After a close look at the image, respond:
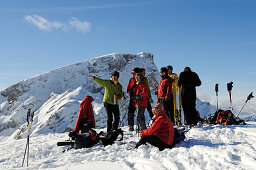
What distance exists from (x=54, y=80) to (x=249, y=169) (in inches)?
6755

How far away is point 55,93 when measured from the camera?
5979 inches

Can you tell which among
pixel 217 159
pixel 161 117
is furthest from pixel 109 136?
pixel 217 159

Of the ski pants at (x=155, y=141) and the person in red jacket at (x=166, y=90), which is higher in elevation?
the person in red jacket at (x=166, y=90)

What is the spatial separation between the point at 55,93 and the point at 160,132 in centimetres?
15625

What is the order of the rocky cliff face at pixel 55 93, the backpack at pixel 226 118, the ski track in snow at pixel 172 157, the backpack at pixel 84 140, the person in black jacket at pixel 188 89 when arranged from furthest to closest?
the rocky cliff face at pixel 55 93
the backpack at pixel 226 118
the person in black jacket at pixel 188 89
the backpack at pixel 84 140
the ski track in snow at pixel 172 157

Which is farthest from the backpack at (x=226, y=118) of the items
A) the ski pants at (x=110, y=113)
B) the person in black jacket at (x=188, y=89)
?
the ski pants at (x=110, y=113)

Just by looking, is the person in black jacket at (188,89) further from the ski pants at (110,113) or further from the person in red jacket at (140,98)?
the ski pants at (110,113)

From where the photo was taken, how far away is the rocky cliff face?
12006cm

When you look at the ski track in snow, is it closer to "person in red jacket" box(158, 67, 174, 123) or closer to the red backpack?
"person in red jacket" box(158, 67, 174, 123)

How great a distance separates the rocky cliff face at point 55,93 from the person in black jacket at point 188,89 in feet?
348

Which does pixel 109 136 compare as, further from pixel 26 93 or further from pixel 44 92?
pixel 26 93

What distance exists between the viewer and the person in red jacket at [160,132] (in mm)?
5111

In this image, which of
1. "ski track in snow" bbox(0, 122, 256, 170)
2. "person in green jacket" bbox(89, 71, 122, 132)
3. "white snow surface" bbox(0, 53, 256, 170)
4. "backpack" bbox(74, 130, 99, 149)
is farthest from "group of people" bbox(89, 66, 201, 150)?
"ski track in snow" bbox(0, 122, 256, 170)

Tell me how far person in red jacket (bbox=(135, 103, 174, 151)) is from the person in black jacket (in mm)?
2906
